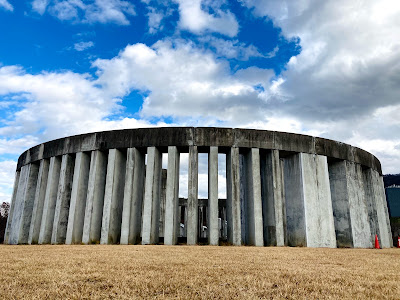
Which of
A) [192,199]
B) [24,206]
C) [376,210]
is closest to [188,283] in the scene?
[192,199]

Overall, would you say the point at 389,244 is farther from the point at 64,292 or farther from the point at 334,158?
the point at 64,292

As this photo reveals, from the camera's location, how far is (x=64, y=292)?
3756 millimetres

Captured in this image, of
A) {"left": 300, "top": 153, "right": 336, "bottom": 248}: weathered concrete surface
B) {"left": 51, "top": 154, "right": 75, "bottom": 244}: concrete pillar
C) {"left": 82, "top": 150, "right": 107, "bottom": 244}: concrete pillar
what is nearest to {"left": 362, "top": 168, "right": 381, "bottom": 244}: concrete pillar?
{"left": 300, "top": 153, "right": 336, "bottom": 248}: weathered concrete surface

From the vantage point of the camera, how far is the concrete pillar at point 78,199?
1678 cm

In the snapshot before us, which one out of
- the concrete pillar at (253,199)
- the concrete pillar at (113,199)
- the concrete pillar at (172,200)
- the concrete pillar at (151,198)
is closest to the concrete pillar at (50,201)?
the concrete pillar at (113,199)

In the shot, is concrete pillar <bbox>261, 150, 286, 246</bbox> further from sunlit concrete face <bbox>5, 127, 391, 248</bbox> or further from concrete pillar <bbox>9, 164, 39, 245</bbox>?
concrete pillar <bbox>9, 164, 39, 245</bbox>

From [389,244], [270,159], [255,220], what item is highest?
[270,159]

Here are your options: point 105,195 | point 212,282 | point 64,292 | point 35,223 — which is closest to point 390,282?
point 212,282

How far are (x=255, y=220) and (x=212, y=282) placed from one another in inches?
454

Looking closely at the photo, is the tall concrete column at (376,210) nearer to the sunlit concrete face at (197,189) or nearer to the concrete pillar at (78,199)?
the sunlit concrete face at (197,189)

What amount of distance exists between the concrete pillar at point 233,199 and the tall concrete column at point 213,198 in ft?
2.55

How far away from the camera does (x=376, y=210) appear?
21125 mm

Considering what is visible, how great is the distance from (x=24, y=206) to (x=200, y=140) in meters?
13.3

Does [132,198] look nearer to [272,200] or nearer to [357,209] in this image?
[272,200]
